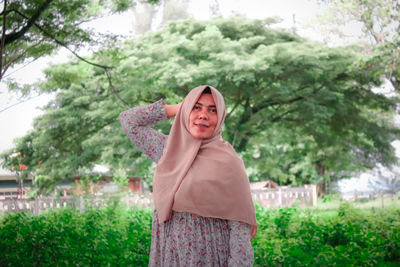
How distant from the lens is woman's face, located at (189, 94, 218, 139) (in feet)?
5.47

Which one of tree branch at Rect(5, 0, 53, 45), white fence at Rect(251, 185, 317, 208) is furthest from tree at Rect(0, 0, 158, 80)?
white fence at Rect(251, 185, 317, 208)

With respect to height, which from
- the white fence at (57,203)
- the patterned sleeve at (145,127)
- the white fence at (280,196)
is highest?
the patterned sleeve at (145,127)

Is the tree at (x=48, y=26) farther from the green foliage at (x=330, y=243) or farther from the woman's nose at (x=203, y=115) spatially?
the woman's nose at (x=203, y=115)

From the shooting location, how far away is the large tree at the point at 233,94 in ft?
34.0

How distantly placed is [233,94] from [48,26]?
6.84m

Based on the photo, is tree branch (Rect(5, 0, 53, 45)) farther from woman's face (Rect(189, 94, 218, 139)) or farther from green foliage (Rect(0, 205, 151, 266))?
woman's face (Rect(189, 94, 218, 139))

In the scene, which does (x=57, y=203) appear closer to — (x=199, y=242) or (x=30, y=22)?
(x=30, y=22)

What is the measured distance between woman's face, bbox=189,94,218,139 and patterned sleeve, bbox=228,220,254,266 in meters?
0.37

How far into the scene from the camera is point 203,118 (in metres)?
1.66

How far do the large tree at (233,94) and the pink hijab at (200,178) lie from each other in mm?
7597

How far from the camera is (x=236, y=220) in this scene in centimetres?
154

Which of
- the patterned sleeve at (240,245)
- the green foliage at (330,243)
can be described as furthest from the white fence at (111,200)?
the patterned sleeve at (240,245)

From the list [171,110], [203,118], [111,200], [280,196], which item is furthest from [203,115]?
[280,196]

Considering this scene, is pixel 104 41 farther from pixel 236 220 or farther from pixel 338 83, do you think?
pixel 338 83
